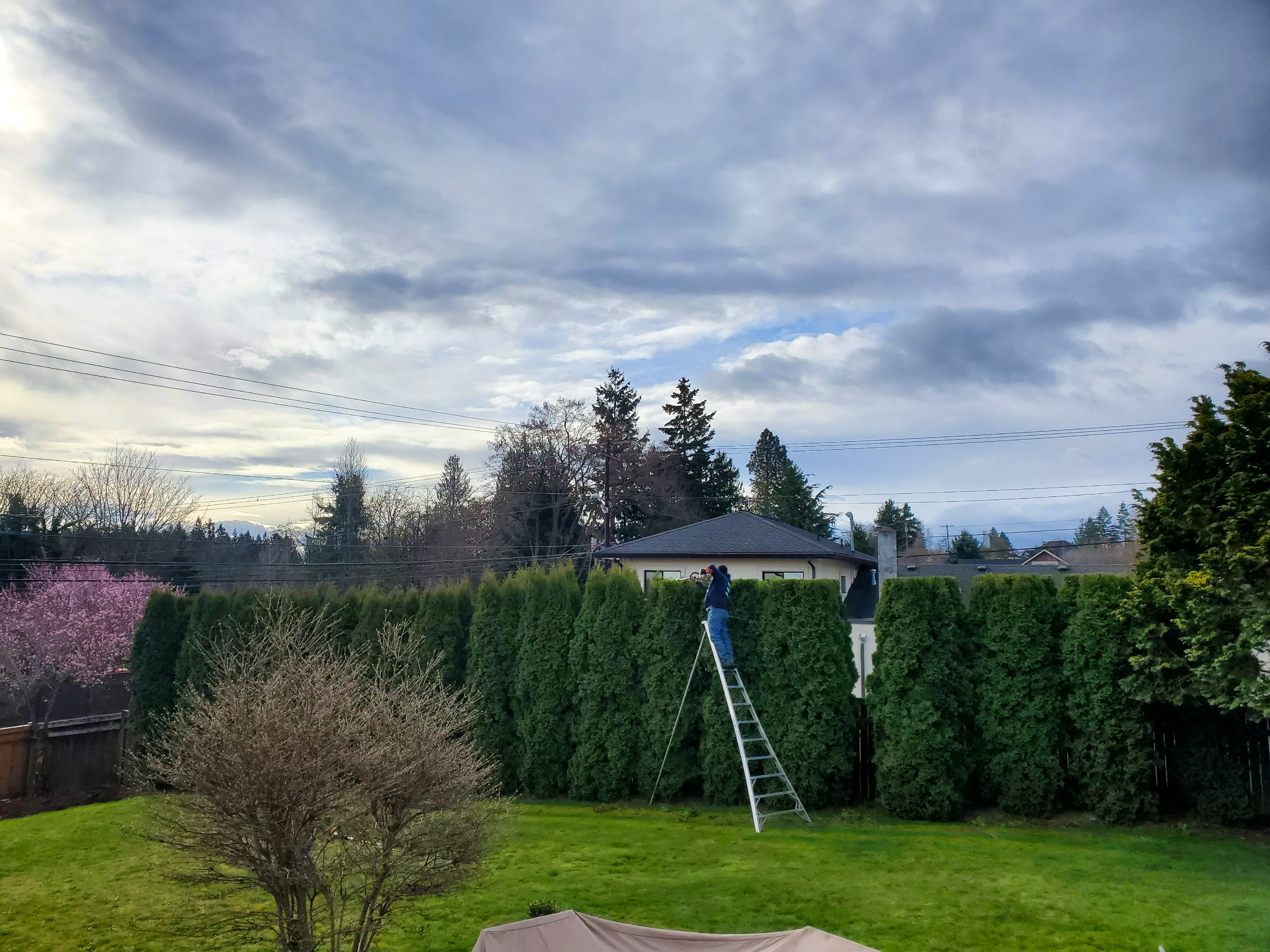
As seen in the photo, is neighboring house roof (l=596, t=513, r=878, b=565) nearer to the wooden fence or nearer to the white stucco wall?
the white stucco wall

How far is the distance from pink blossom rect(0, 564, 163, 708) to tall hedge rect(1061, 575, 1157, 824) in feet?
65.9

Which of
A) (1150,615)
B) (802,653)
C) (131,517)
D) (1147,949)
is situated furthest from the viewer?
(131,517)

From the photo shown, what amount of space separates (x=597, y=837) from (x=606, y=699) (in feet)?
9.19

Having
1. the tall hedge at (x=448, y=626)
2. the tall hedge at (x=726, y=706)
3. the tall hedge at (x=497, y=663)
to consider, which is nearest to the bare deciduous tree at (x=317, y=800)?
the tall hedge at (x=726, y=706)

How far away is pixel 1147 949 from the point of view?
6383mm

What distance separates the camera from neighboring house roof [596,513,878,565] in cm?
2280

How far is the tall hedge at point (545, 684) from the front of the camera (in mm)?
13125

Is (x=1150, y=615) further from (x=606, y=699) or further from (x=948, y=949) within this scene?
(x=606, y=699)

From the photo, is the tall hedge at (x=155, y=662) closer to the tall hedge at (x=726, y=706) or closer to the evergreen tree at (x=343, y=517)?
the tall hedge at (x=726, y=706)

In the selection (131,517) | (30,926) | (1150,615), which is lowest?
(30,926)

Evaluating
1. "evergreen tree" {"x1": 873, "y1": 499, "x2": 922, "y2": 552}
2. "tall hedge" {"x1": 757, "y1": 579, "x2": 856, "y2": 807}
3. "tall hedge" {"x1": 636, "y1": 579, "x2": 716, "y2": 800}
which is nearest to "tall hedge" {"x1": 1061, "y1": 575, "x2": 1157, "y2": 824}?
"tall hedge" {"x1": 757, "y1": 579, "x2": 856, "y2": 807}

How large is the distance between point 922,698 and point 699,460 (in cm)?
3547

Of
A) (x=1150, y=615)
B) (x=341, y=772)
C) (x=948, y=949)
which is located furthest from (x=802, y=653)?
(x=341, y=772)

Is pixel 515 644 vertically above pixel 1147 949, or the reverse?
pixel 515 644
